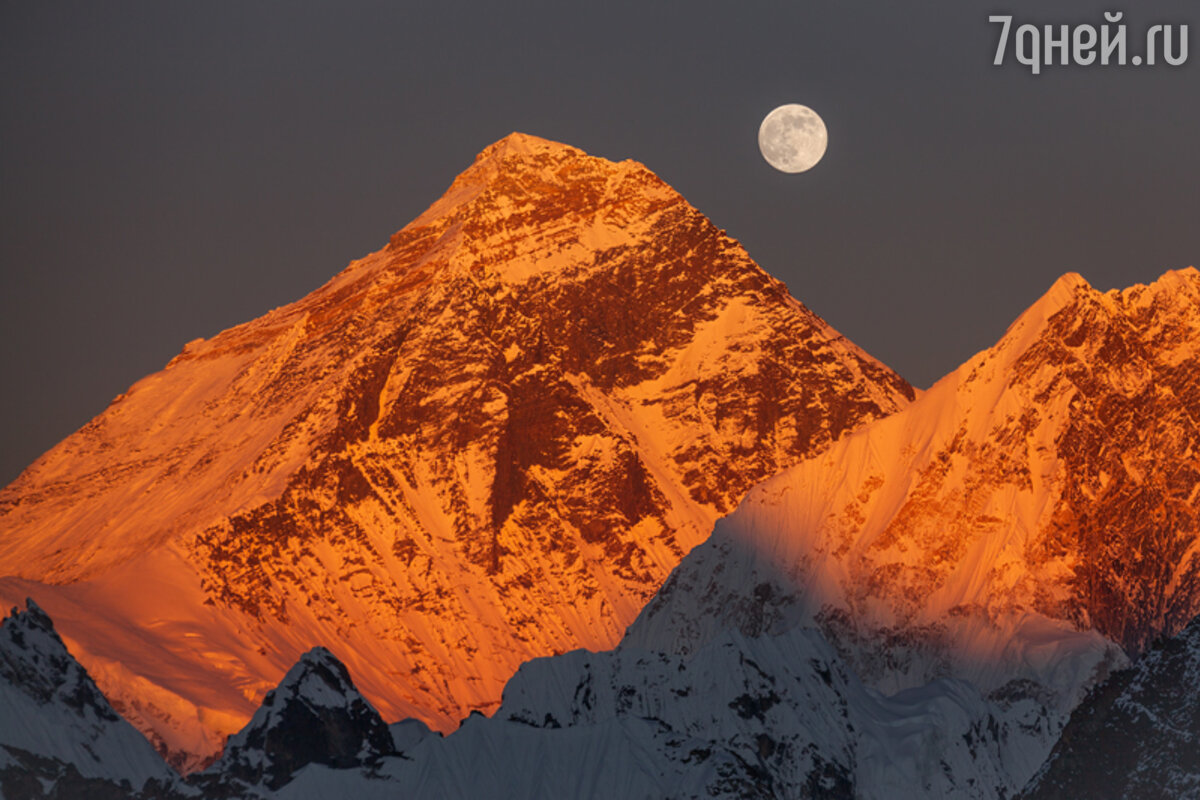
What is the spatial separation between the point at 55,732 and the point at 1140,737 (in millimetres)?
82533

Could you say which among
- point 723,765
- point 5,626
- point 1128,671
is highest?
point 5,626

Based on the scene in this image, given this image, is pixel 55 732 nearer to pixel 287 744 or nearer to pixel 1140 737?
pixel 287 744

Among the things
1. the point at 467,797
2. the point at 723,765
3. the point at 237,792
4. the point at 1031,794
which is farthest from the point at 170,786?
the point at 1031,794

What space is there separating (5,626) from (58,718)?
9.42 meters

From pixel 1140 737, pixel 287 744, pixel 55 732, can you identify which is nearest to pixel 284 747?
pixel 287 744

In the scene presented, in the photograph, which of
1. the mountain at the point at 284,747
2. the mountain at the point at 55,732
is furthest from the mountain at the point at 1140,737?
the mountain at the point at 284,747

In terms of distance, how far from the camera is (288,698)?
199 meters

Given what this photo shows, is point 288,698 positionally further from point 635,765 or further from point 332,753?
point 635,765

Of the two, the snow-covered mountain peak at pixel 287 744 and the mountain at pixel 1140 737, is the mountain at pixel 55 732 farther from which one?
the mountain at pixel 1140 737

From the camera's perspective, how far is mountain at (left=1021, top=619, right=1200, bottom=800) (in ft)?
403

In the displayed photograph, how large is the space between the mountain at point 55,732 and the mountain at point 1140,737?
237ft

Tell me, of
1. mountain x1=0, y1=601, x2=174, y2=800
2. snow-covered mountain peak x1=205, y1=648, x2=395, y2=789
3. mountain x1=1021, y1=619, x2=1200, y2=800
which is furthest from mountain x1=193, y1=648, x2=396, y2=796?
mountain x1=1021, y1=619, x2=1200, y2=800

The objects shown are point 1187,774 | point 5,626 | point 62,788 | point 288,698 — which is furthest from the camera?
point 288,698

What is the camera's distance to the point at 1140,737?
125312 mm
